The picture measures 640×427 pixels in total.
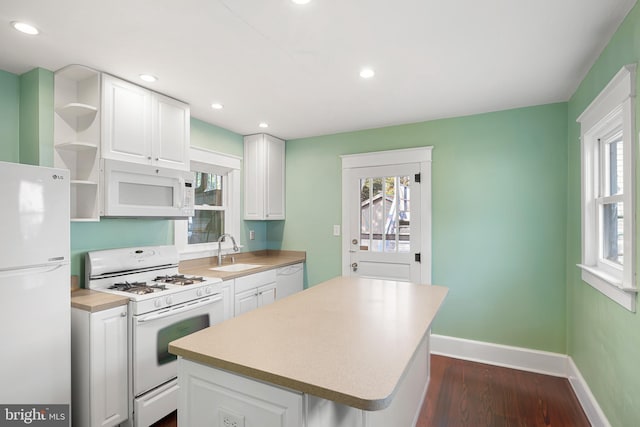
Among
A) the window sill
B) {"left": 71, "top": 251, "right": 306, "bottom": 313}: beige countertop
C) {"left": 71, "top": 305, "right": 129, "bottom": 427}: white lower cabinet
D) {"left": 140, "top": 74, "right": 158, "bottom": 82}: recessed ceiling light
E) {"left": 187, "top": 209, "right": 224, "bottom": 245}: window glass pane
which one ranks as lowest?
{"left": 71, "top": 305, "right": 129, "bottom": 427}: white lower cabinet

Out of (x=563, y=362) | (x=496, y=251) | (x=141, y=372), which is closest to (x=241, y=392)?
(x=141, y=372)

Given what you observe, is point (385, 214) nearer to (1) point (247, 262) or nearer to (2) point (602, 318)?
(1) point (247, 262)

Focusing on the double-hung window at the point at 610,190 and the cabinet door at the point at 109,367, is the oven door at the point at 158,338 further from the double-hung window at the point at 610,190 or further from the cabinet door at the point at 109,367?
the double-hung window at the point at 610,190

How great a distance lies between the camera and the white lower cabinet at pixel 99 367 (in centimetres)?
197

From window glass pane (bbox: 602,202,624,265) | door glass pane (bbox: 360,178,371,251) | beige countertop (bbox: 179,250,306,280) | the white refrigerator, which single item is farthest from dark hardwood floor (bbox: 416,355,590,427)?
the white refrigerator

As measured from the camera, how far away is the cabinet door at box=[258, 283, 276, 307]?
3344mm

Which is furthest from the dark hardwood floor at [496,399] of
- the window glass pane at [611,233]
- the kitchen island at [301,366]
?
the window glass pane at [611,233]

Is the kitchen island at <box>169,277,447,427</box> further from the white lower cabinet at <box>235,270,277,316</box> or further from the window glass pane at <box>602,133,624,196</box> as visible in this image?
the window glass pane at <box>602,133,624,196</box>

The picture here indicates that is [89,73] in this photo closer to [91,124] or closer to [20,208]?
[91,124]

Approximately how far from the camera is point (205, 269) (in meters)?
3.30

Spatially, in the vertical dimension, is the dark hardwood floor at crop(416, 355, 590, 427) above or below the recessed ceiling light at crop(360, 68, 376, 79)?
below

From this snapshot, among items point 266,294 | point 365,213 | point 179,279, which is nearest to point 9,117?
point 179,279

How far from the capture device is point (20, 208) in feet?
5.71

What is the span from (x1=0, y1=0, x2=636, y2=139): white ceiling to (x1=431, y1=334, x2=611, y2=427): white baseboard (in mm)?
2262
